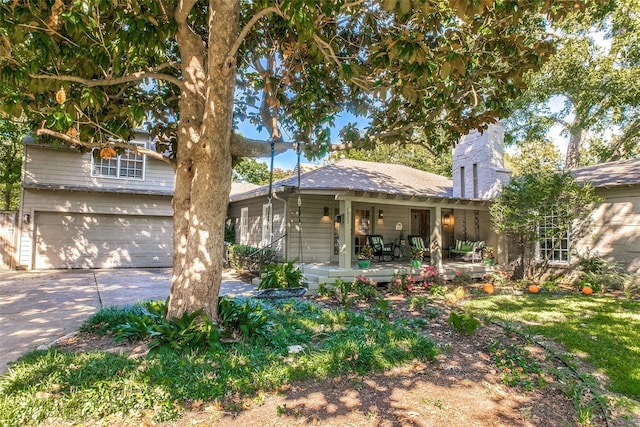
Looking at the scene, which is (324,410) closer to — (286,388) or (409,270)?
(286,388)

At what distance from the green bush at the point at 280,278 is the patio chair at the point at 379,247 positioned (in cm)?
440

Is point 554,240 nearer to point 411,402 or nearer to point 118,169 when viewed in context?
point 411,402

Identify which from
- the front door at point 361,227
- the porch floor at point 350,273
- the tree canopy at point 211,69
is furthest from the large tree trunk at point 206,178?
the front door at point 361,227

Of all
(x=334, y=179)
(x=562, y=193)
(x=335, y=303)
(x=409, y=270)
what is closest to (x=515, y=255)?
(x=562, y=193)

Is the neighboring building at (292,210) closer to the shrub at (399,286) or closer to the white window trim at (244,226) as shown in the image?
the white window trim at (244,226)

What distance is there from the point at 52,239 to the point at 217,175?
11.9 meters

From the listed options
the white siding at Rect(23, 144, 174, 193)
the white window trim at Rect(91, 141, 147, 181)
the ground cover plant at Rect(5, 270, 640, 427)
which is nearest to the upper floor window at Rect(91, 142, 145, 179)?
the white window trim at Rect(91, 141, 147, 181)

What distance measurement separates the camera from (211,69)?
4.86 meters

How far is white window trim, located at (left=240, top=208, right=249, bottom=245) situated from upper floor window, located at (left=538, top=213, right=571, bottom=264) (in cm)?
1029

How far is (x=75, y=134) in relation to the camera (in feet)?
17.0

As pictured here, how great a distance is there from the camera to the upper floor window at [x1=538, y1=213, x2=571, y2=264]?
1033 cm

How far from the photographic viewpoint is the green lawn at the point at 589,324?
4301 mm

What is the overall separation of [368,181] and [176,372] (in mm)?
9657

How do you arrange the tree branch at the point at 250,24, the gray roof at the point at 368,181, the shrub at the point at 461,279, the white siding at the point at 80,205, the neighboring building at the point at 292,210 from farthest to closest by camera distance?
the white siding at the point at 80,205 < the gray roof at the point at 368,181 < the neighboring building at the point at 292,210 < the shrub at the point at 461,279 < the tree branch at the point at 250,24
